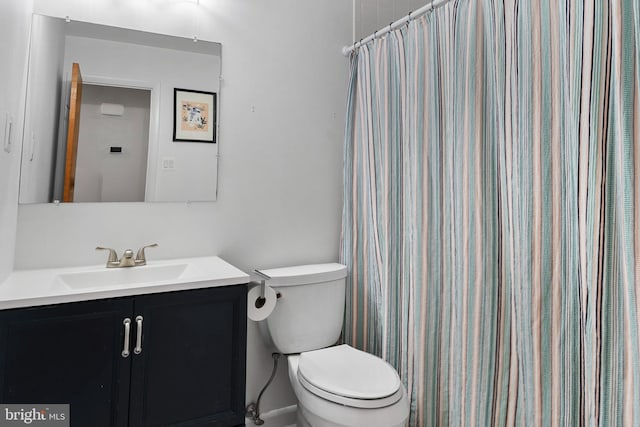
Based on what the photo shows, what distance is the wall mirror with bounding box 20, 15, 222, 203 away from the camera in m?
1.49

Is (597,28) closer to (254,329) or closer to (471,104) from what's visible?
(471,104)

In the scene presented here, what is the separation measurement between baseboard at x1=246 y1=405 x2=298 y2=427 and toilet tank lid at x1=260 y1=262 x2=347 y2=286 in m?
0.74

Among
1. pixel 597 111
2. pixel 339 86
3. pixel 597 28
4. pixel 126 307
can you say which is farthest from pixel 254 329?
pixel 597 28

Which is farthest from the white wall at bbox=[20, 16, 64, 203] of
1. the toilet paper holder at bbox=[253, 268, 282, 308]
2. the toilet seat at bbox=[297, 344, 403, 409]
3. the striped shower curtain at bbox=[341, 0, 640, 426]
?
the striped shower curtain at bbox=[341, 0, 640, 426]

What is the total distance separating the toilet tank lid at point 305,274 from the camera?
1.72 m

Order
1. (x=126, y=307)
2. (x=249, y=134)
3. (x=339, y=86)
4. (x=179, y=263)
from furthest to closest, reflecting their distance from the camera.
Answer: (x=339, y=86) < (x=249, y=134) < (x=179, y=263) < (x=126, y=307)

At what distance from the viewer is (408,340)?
66.5 inches

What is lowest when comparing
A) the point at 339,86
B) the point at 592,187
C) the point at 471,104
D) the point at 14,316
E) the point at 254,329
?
the point at 254,329

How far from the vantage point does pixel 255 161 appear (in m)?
1.91

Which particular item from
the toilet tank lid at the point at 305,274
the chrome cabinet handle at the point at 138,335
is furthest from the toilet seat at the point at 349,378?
the chrome cabinet handle at the point at 138,335

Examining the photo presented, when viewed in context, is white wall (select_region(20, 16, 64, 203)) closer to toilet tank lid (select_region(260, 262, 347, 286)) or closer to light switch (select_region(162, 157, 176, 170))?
light switch (select_region(162, 157, 176, 170))

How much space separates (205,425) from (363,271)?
0.99 meters

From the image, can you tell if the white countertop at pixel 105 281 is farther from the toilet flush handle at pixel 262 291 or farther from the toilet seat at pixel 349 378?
the toilet seat at pixel 349 378

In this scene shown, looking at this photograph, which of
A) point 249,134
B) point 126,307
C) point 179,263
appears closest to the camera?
point 126,307
